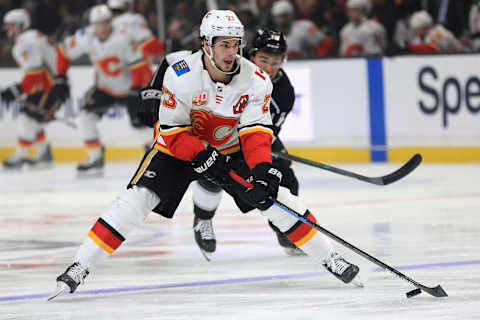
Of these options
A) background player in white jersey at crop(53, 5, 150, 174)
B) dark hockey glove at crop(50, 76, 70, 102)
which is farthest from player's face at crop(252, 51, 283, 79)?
dark hockey glove at crop(50, 76, 70, 102)

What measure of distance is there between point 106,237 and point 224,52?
83 cm

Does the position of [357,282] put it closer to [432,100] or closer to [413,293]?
[413,293]

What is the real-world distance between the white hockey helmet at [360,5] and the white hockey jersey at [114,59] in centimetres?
205

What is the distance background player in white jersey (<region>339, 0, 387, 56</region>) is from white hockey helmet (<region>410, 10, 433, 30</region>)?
1.17ft

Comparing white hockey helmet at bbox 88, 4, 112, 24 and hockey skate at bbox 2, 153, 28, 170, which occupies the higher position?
white hockey helmet at bbox 88, 4, 112, 24

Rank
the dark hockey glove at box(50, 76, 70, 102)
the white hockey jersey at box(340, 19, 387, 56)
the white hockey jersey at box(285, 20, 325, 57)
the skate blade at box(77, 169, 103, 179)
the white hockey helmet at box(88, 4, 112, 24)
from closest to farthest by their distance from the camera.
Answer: the skate blade at box(77, 169, 103, 179) < the white hockey helmet at box(88, 4, 112, 24) < the white hockey jersey at box(340, 19, 387, 56) < the dark hockey glove at box(50, 76, 70, 102) < the white hockey jersey at box(285, 20, 325, 57)

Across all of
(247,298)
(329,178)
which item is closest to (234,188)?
(247,298)

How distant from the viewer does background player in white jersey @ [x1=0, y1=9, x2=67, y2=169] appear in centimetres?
1146

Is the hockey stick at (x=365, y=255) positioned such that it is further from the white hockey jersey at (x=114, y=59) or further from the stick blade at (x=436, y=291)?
the white hockey jersey at (x=114, y=59)

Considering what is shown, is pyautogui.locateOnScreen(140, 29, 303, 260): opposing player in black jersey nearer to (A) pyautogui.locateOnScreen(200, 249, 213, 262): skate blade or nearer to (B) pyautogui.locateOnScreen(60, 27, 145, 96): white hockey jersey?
(A) pyautogui.locateOnScreen(200, 249, 213, 262): skate blade

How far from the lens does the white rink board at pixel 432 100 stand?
10000 millimetres

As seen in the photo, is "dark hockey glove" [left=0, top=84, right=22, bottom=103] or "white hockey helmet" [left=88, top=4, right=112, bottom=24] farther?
"dark hockey glove" [left=0, top=84, right=22, bottom=103]

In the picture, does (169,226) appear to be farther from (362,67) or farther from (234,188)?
(362,67)

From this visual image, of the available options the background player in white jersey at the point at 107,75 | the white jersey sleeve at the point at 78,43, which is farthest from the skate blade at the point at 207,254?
the white jersey sleeve at the point at 78,43
